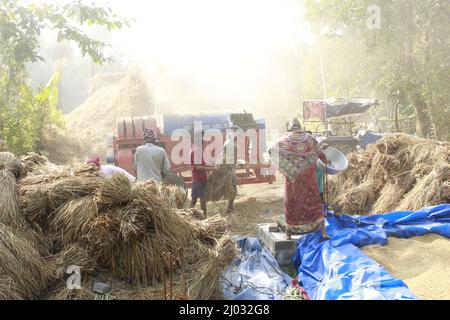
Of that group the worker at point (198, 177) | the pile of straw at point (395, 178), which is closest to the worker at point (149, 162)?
the worker at point (198, 177)

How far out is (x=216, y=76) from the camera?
27.5 meters

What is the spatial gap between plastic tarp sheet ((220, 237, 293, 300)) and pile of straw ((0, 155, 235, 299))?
0.21 m

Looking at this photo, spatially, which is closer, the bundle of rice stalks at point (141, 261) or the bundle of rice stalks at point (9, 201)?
the bundle of rice stalks at point (141, 261)

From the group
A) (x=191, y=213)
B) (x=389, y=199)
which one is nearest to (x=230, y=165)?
(x=389, y=199)

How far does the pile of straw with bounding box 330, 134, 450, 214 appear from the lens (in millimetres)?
6324

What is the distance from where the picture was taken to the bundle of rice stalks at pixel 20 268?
3332mm

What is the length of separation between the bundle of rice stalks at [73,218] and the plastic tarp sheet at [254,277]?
4.50ft

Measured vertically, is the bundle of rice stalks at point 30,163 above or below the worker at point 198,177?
above

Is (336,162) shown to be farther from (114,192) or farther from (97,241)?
(97,241)

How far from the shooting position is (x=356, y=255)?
4234mm

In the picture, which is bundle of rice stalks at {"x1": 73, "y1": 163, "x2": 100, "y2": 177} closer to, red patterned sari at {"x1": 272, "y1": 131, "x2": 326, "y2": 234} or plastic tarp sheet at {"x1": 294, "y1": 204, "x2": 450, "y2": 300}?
red patterned sari at {"x1": 272, "y1": 131, "x2": 326, "y2": 234}

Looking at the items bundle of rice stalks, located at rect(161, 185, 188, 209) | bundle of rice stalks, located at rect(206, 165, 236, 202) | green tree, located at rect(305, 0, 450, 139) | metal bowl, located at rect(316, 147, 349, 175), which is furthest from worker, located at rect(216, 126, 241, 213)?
green tree, located at rect(305, 0, 450, 139)

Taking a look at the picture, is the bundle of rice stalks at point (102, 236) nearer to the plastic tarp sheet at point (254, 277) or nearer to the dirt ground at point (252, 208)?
the plastic tarp sheet at point (254, 277)
